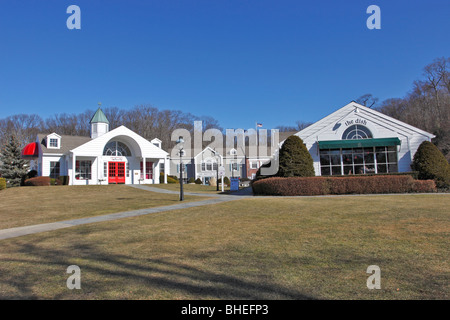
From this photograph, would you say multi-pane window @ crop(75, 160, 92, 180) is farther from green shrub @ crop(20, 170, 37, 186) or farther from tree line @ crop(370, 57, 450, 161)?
tree line @ crop(370, 57, 450, 161)

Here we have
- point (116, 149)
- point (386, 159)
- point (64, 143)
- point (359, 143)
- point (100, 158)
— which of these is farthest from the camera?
point (64, 143)

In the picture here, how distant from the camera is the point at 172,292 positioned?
364 centimetres

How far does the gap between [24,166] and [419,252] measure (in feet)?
125

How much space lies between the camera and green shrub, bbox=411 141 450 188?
61.5 ft

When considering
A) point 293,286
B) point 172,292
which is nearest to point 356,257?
point 293,286

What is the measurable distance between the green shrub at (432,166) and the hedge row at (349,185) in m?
1.44

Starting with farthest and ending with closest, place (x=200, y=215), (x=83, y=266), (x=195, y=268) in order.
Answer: (x=200, y=215)
(x=83, y=266)
(x=195, y=268)

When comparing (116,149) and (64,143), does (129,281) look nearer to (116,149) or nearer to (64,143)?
(116,149)

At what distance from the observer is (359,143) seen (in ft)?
81.7

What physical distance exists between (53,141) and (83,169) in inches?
214

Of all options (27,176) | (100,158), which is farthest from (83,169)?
(27,176)

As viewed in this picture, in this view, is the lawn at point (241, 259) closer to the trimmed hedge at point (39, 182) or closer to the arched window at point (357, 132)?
the arched window at point (357, 132)
